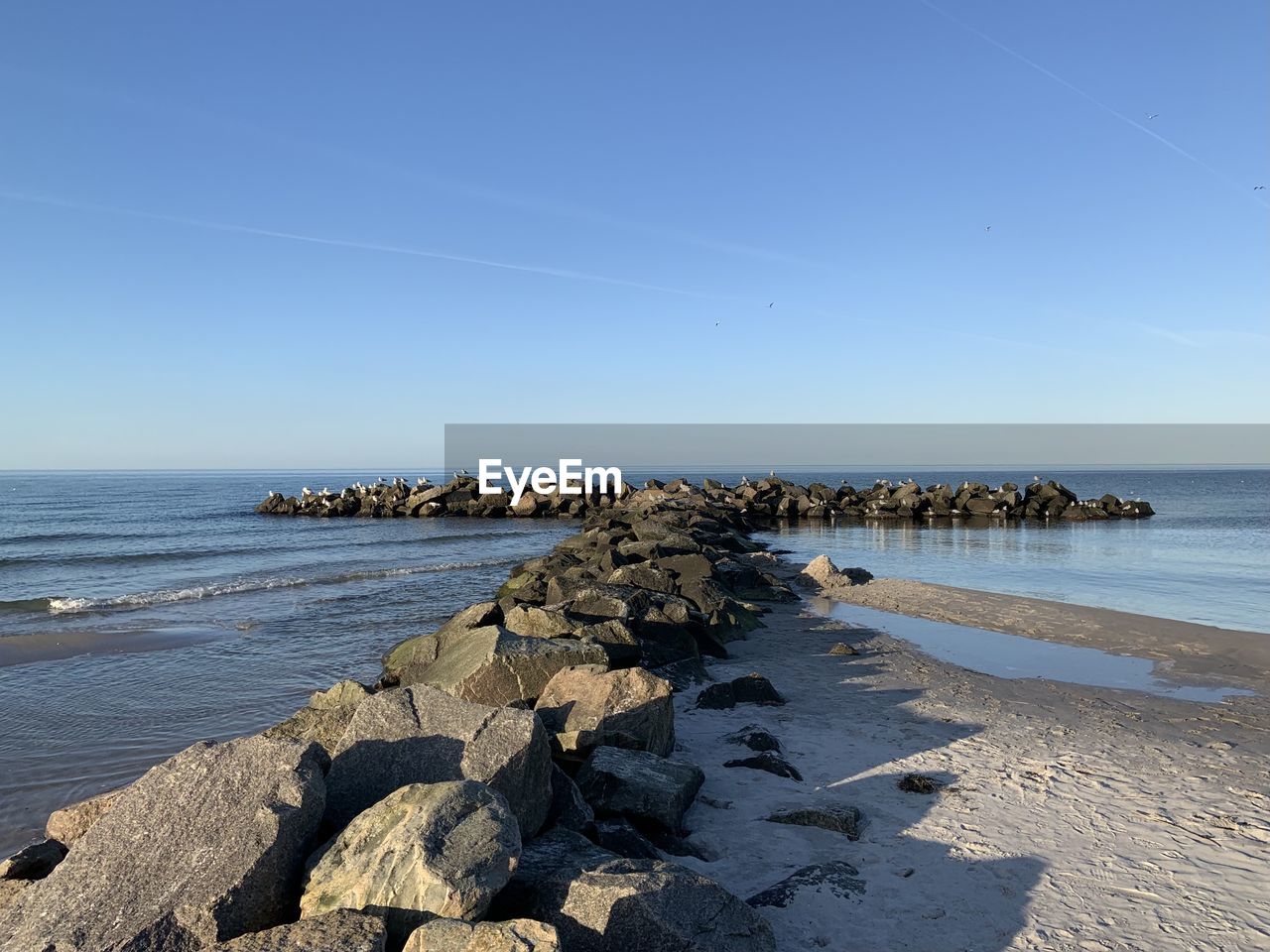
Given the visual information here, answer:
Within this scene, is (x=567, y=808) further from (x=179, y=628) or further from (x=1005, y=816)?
(x=179, y=628)

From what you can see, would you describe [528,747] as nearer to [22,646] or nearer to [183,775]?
[183,775]

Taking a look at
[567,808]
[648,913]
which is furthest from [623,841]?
[648,913]

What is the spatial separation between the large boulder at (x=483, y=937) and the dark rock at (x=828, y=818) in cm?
300

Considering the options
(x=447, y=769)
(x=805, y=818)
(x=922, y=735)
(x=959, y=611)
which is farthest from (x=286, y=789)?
(x=959, y=611)

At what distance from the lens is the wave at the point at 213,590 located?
59.5 ft

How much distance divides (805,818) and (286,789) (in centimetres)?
354

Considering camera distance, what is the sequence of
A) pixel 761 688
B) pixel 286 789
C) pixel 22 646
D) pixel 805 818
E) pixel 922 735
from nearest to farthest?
1. pixel 286 789
2. pixel 805 818
3. pixel 922 735
4. pixel 761 688
5. pixel 22 646

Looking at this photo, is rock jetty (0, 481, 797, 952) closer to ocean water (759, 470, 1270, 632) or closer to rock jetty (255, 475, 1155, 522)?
ocean water (759, 470, 1270, 632)

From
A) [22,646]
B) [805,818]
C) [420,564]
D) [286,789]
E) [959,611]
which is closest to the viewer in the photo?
[286,789]

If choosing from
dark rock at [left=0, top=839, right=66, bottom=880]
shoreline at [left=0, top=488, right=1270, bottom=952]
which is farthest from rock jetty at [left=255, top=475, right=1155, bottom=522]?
dark rock at [left=0, top=839, right=66, bottom=880]

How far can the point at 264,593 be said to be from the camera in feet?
65.2

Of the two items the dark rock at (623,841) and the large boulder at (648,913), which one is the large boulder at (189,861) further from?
the dark rock at (623,841)

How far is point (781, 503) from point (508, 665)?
132ft

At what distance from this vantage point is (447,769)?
195 inches
